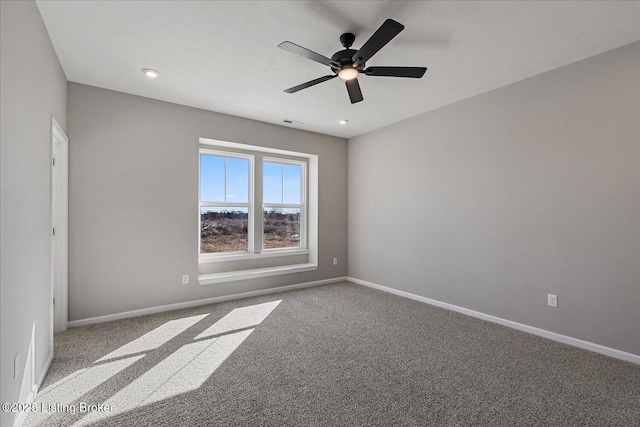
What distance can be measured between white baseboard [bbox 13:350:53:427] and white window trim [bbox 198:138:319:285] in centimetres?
182

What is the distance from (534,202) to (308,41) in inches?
110

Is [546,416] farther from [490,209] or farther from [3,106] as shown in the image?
[3,106]

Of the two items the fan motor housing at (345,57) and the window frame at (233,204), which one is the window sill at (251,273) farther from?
the fan motor housing at (345,57)

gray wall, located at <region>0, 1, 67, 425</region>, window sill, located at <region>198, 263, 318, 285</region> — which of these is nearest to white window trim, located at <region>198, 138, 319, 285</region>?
window sill, located at <region>198, 263, 318, 285</region>

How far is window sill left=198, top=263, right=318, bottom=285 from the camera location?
4.21 m

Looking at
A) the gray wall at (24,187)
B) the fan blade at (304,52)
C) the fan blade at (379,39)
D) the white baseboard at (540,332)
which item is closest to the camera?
the gray wall at (24,187)

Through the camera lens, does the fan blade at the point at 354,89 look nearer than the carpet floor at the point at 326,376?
No

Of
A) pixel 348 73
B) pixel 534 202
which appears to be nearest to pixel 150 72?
pixel 348 73

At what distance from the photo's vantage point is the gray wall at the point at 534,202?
8.64 ft

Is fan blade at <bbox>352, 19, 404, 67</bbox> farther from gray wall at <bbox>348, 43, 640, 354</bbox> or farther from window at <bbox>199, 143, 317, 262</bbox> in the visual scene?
window at <bbox>199, 143, 317, 262</bbox>

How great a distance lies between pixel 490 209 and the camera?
140 inches

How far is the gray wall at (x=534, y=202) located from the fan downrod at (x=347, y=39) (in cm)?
206

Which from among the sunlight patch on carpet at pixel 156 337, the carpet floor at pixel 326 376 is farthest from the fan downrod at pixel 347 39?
the sunlight patch on carpet at pixel 156 337

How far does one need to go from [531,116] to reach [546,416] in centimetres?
276
